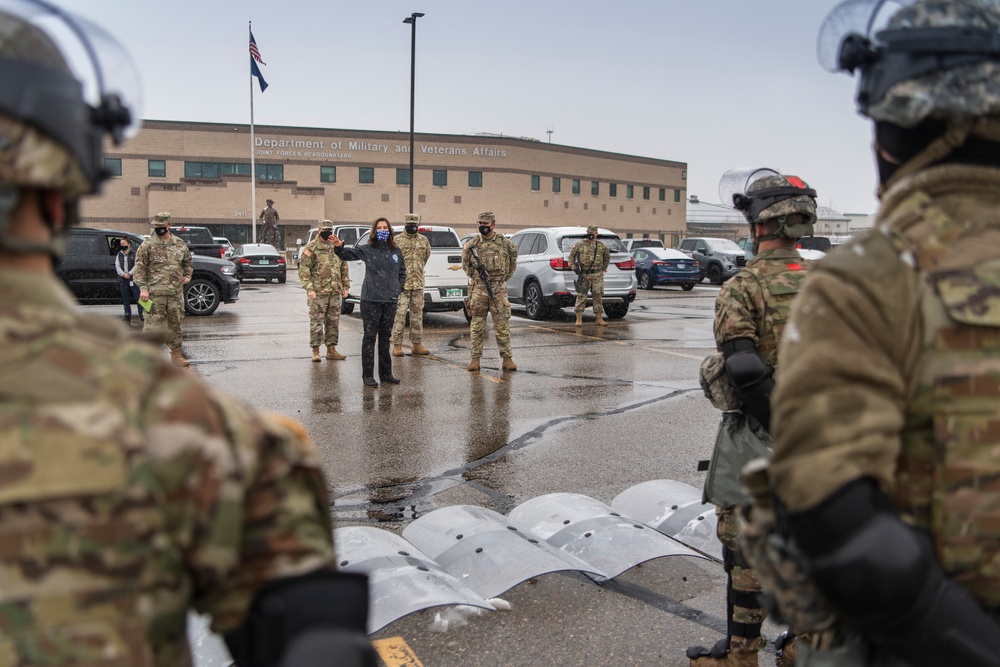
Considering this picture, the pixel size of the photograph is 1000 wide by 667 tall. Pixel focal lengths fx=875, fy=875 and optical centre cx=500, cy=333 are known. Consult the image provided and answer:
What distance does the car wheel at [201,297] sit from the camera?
56.7 ft

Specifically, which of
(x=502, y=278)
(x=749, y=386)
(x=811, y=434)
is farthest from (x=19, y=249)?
(x=502, y=278)

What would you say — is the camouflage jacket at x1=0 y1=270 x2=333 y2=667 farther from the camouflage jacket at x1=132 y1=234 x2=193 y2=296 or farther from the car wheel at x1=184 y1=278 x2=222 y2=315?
the car wheel at x1=184 y1=278 x2=222 y2=315

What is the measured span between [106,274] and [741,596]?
637 inches

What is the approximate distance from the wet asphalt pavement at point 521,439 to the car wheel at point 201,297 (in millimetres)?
1448

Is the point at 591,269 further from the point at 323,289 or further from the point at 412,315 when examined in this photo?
the point at 323,289

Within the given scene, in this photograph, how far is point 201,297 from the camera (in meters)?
17.4

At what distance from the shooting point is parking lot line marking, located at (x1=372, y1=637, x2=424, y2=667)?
344 cm

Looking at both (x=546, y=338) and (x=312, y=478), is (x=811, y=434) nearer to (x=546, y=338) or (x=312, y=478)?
(x=312, y=478)

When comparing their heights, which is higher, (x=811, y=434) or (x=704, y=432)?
(x=811, y=434)

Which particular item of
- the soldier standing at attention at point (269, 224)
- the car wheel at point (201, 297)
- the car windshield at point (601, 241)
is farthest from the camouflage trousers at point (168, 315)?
the soldier standing at attention at point (269, 224)

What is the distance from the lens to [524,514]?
202 inches

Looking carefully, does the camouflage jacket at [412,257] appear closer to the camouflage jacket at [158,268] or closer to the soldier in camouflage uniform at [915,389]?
the camouflage jacket at [158,268]

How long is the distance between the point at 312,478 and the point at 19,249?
539 millimetres

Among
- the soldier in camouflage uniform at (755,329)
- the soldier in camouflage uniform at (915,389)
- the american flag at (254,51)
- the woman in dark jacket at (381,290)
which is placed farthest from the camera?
the american flag at (254,51)
